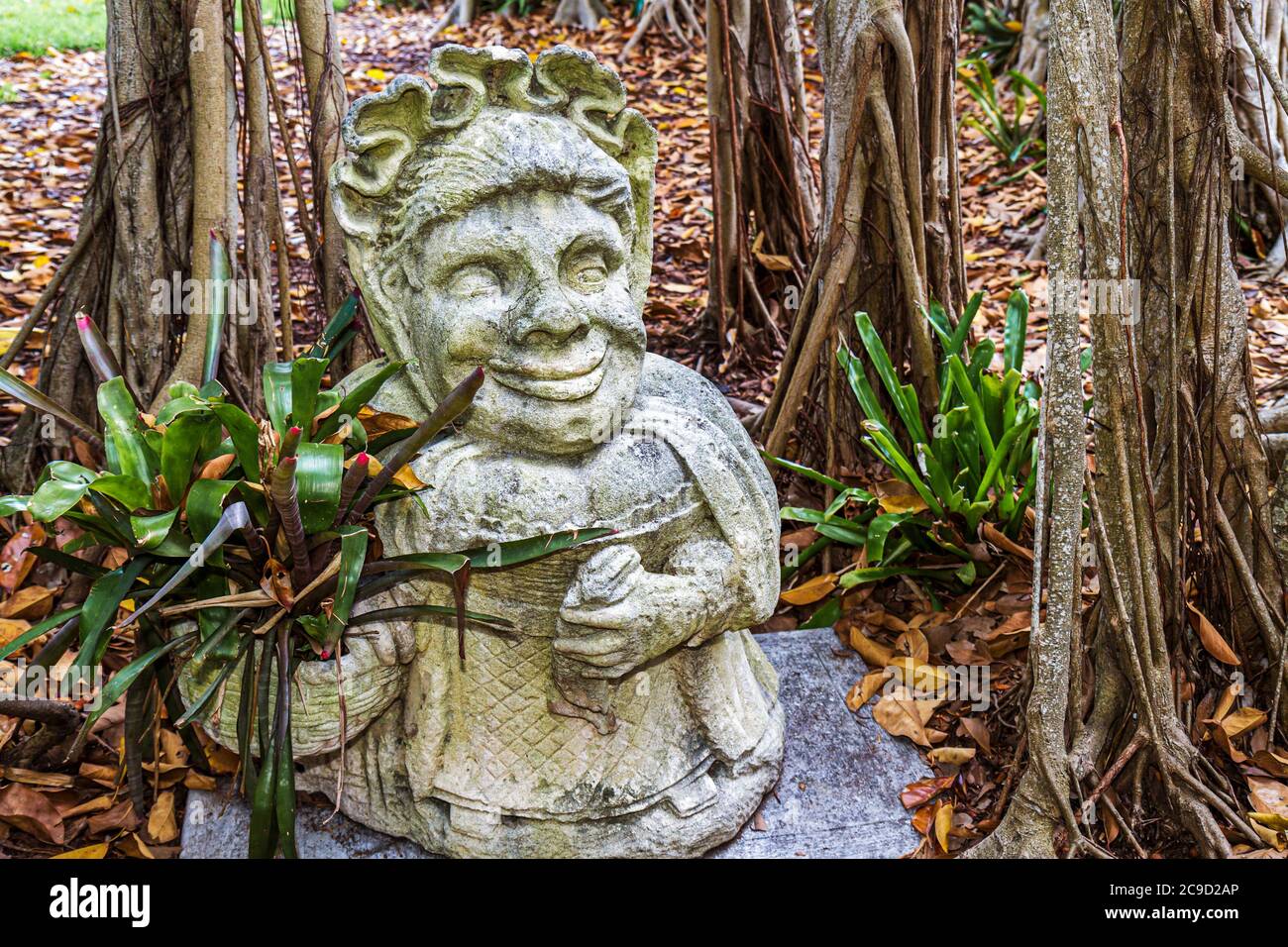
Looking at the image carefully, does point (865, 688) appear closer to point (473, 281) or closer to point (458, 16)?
point (473, 281)

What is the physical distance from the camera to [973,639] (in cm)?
379

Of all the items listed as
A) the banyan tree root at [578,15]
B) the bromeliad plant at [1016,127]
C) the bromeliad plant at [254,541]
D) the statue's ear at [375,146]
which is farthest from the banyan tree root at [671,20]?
the bromeliad plant at [254,541]

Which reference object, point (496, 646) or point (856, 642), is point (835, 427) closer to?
point (856, 642)

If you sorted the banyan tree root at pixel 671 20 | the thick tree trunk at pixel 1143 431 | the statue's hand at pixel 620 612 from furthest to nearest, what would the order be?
1. the banyan tree root at pixel 671 20
2. the thick tree trunk at pixel 1143 431
3. the statue's hand at pixel 620 612

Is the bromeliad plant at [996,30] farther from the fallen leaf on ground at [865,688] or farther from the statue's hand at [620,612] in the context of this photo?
the statue's hand at [620,612]

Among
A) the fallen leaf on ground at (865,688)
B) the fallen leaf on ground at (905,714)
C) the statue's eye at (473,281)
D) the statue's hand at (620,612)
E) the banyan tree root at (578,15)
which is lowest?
the fallen leaf on ground at (905,714)

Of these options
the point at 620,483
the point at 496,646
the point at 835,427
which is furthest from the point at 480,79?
the point at 835,427

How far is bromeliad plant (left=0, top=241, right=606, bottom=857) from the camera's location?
7.84ft

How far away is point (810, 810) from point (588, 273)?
134 cm

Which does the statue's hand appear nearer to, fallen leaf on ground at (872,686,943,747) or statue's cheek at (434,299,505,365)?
statue's cheek at (434,299,505,365)

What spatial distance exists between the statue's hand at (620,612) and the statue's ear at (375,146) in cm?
83

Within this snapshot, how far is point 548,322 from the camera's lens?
96.1 inches

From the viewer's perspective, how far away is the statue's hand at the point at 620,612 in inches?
98.0

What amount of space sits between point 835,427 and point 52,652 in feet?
8.60
